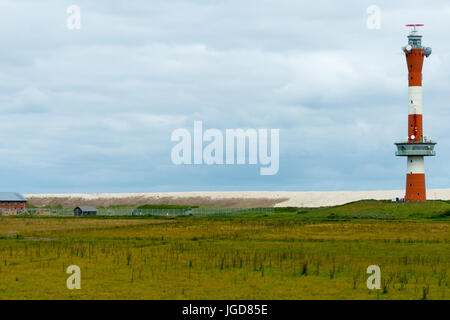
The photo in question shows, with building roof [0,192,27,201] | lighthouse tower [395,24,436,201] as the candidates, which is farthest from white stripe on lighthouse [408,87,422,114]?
building roof [0,192,27,201]

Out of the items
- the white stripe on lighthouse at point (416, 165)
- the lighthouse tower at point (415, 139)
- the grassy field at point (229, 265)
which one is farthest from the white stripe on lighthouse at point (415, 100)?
the grassy field at point (229, 265)

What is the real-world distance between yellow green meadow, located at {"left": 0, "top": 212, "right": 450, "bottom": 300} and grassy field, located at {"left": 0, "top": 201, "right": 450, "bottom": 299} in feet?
0.19

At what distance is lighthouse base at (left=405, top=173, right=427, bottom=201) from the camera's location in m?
118

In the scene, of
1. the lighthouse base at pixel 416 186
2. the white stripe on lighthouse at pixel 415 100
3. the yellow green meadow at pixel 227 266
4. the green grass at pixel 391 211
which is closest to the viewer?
the yellow green meadow at pixel 227 266

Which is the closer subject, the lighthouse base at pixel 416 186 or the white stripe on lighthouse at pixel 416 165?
the lighthouse base at pixel 416 186

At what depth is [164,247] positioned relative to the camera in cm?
5541

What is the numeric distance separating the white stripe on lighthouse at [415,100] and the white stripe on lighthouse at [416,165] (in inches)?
354

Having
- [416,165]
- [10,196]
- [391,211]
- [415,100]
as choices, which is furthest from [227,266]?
[10,196]

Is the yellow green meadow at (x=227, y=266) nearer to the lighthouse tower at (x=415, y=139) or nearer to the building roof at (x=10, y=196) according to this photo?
the lighthouse tower at (x=415, y=139)

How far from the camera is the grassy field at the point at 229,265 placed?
105 ft

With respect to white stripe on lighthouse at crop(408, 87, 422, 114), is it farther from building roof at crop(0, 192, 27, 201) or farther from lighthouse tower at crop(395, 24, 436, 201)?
building roof at crop(0, 192, 27, 201)

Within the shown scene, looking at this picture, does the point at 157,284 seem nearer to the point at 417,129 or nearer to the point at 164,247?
the point at 164,247

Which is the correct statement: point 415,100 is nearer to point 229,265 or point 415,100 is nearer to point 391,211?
point 391,211
